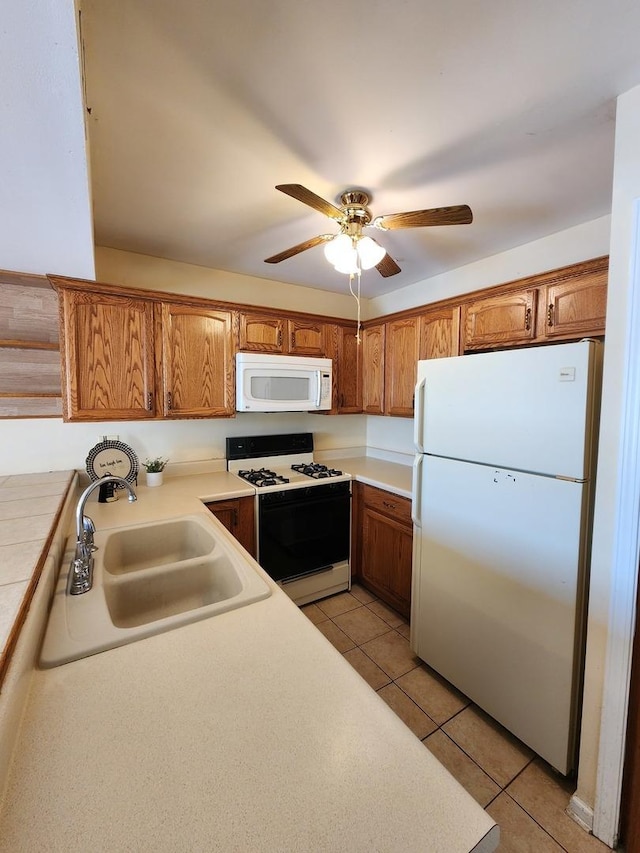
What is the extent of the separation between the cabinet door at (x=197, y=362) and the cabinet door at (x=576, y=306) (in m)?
1.90

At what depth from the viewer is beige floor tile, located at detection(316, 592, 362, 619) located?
251 cm

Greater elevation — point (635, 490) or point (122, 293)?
point (122, 293)

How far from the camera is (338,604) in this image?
2594mm

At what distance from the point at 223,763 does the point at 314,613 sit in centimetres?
206

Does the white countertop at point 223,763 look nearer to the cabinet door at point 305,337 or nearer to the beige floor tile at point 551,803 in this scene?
the beige floor tile at point 551,803

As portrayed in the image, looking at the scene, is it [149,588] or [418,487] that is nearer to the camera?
[149,588]

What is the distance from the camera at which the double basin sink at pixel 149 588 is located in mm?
891

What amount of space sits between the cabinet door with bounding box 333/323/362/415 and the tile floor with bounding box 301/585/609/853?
1617 mm

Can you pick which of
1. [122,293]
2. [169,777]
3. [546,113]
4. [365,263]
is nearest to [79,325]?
[122,293]

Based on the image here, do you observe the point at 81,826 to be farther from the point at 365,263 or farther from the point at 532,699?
the point at 365,263

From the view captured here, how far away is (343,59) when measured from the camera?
1021 mm

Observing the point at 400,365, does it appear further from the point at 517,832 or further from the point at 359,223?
the point at 517,832

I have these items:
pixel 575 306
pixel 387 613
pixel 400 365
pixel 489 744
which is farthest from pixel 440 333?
pixel 489 744

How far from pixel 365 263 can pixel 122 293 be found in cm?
143
